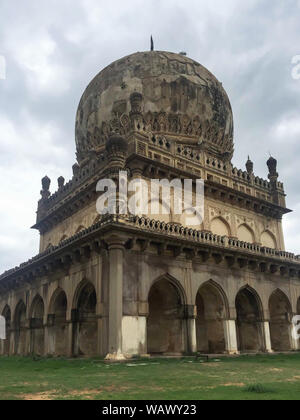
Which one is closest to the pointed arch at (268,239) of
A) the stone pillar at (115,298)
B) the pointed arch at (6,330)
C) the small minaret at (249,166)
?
the small minaret at (249,166)

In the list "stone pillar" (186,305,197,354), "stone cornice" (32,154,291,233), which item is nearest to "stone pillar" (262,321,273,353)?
"stone pillar" (186,305,197,354)

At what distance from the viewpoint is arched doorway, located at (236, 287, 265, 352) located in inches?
755

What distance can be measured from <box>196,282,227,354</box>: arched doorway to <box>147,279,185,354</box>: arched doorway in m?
1.89

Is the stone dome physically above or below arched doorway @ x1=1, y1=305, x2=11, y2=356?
above

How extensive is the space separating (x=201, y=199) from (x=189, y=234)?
13.3ft

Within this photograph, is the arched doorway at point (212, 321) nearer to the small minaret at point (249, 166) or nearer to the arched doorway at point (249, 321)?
the arched doorway at point (249, 321)

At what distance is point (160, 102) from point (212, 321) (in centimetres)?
1179

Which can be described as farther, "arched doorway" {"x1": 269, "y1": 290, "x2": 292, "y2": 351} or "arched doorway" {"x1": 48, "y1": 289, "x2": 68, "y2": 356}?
"arched doorway" {"x1": 269, "y1": 290, "x2": 292, "y2": 351}

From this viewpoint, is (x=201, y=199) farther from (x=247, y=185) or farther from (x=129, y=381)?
(x=129, y=381)

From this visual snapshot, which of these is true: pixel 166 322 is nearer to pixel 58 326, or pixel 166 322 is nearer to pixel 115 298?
pixel 115 298

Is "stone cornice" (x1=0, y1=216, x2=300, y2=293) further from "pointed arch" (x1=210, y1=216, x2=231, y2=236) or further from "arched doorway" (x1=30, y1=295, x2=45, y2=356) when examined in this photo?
"pointed arch" (x1=210, y1=216, x2=231, y2=236)

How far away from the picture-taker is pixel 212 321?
1822cm

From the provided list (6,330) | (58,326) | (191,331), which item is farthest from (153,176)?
(6,330)

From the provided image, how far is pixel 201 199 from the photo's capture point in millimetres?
20375
